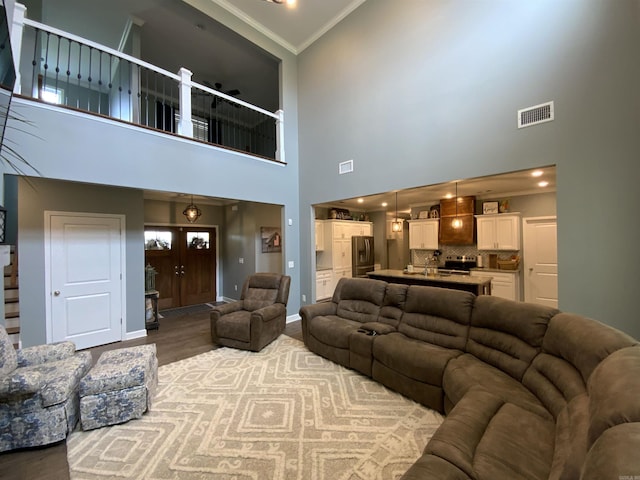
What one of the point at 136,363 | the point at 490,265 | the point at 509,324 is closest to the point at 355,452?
the point at 509,324

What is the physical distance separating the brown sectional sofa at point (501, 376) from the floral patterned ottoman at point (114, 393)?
6.37 feet

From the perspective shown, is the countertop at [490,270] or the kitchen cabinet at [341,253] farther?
the kitchen cabinet at [341,253]

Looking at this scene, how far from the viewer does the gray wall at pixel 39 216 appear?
350 centimetres

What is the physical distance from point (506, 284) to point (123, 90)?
8.72 meters

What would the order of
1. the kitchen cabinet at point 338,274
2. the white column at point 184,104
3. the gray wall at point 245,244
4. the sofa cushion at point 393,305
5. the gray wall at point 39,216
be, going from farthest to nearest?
1. the kitchen cabinet at point 338,274
2. the gray wall at point 245,244
3. the white column at point 184,104
4. the gray wall at point 39,216
5. the sofa cushion at point 393,305

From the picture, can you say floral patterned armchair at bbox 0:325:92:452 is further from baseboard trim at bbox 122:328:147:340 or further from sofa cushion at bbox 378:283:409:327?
sofa cushion at bbox 378:283:409:327

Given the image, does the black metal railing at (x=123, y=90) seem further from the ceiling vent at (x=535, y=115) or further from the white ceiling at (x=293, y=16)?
the ceiling vent at (x=535, y=115)

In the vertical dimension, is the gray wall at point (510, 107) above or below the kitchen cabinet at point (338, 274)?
above

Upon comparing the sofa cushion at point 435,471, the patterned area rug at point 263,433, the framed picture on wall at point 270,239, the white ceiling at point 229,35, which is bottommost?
the patterned area rug at point 263,433

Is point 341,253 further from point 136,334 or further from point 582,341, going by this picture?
point 582,341

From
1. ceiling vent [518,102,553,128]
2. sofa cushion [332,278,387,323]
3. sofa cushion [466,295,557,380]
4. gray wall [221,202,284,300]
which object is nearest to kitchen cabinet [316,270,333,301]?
gray wall [221,202,284,300]

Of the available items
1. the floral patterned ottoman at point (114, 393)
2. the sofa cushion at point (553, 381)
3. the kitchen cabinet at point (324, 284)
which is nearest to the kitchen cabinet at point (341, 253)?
the kitchen cabinet at point (324, 284)

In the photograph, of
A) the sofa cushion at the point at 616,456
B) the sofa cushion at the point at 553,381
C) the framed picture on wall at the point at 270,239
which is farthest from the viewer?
the framed picture on wall at the point at 270,239

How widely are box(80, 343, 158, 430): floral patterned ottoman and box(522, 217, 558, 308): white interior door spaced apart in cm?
677
